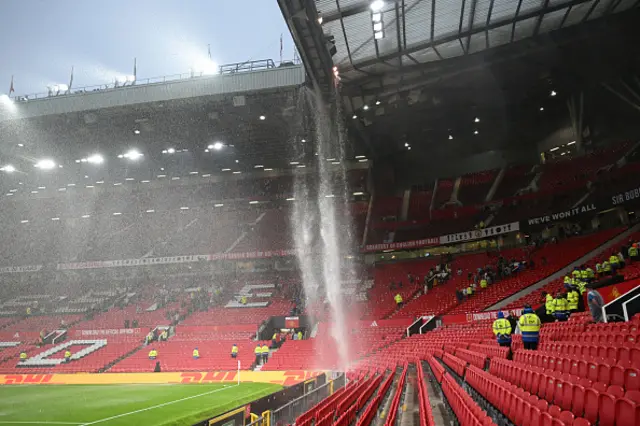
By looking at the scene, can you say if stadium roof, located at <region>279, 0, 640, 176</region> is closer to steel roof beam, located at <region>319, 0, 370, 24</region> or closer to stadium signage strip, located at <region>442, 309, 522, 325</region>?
steel roof beam, located at <region>319, 0, 370, 24</region>

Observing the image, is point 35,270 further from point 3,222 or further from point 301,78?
point 301,78

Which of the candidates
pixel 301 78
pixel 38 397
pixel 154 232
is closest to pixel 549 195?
pixel 301 78

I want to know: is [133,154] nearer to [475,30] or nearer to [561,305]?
[475,30]

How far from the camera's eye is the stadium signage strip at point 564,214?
28061mm

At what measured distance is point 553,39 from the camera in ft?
69.7

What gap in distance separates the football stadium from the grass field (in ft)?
0.61

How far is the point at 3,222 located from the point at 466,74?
43428 mm

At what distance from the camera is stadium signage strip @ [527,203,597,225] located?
28061 millimetres

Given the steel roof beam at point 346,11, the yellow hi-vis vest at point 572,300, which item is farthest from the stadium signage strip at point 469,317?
the steel roof beam at point 346,11

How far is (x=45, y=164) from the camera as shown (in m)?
31.7

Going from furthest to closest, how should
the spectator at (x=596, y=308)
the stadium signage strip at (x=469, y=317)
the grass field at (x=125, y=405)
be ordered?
the stadium signage strip at (x=469, y=317), the grass field at (x=125, y=405), the spectator at (x=596, y=308)

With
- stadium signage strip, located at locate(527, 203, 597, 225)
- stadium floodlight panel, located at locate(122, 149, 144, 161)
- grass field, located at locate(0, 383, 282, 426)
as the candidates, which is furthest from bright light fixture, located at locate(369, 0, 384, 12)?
stadium floodlight panel, located at locate(122, 149, 144, 161)

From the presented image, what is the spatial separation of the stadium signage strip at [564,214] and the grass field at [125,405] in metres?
22.0

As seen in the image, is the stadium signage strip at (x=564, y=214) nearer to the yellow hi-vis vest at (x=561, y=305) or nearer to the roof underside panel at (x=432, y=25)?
the roof underside panel at (x=432, y=25)
